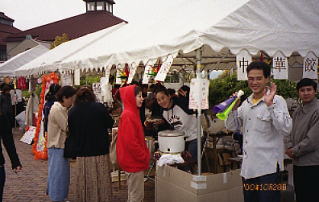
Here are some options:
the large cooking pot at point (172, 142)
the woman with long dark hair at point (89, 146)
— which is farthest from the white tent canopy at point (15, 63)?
the large cooking pot at point (172, 142)

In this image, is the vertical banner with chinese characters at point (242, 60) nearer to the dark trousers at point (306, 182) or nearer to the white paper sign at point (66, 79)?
the dark trousers at point (306, 182)

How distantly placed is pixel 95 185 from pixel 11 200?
6.44 ft

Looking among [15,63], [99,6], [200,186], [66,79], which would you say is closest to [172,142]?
[200,186]

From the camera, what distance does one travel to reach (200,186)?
3779 millimetres

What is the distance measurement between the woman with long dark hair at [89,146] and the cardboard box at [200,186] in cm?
90

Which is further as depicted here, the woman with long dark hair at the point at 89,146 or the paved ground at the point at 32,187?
the paved ground at the point at 32,187

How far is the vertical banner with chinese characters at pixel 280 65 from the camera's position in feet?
12.4

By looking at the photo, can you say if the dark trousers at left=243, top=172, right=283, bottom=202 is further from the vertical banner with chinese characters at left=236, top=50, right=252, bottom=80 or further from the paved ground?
the paved ground

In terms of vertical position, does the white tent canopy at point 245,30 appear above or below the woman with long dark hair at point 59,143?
above

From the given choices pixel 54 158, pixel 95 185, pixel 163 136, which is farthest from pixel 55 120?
pixel 163 136

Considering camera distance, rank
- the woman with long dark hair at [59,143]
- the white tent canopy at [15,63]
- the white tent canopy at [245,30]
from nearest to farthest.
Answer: the white tent canopy at [245,30]
the woman with long dark hair at [59,143]
the white tent canopy at [15,63]

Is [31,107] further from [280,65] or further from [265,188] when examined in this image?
[265,188]

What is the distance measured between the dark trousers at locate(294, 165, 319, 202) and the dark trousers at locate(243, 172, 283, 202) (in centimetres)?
80

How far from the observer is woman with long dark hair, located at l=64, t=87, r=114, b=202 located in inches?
177
